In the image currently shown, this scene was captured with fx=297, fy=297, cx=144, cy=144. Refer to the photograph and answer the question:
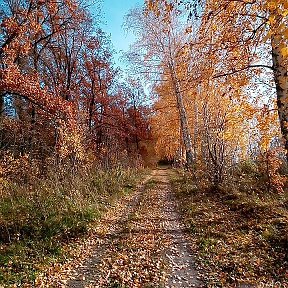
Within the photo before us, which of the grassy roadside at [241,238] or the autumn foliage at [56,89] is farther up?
the autumn foliage at [56,89]

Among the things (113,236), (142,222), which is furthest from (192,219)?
(113,236)

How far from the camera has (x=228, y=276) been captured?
17.6ft

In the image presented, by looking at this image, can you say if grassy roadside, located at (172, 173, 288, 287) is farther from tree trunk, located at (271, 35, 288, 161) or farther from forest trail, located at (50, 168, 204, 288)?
tree trunk, located at (271, 35, 288, 161)

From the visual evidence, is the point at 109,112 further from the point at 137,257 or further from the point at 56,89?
the point at 137,257

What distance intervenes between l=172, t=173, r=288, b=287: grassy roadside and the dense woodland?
0.31 ft

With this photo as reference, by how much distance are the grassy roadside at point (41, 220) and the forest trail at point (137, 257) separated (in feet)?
1.95

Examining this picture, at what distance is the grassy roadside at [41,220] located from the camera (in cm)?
605

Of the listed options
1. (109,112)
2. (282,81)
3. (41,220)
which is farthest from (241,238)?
(109,112)

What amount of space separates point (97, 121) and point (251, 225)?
18369mm

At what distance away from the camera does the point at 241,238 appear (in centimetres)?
702

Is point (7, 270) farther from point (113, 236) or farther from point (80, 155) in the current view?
point (80, 155)

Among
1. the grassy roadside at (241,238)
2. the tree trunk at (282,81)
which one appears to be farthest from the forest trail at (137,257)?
the tree trunk at (282,81)

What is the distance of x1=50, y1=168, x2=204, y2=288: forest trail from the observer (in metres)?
5.43

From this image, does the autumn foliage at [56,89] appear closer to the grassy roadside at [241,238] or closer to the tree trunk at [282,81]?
the grassy roadside at [241,238]
